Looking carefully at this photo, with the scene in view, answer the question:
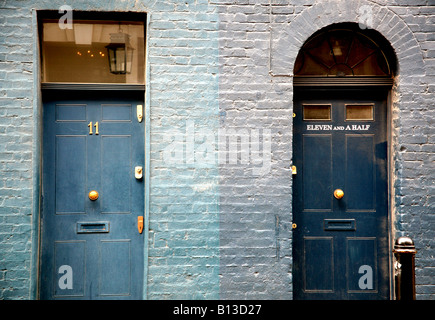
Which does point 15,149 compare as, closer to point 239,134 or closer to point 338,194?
point 239,134

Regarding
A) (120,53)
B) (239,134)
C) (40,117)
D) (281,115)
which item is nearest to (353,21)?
(281,115)

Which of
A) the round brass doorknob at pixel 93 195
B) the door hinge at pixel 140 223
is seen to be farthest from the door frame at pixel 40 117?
the round brass doorknob at pixel 93 195

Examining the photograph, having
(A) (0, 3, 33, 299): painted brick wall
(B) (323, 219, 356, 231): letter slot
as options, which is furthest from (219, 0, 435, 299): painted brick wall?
(A) (0, 3, 33, 299): painted brick wall

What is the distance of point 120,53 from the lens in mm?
4754

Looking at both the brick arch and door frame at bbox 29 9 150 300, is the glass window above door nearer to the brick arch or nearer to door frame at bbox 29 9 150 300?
door frame at bbox 29 9 150 300

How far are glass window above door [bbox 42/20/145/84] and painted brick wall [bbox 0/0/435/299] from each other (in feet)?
0.81

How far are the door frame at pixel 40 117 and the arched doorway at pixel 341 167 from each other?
1.72 meters

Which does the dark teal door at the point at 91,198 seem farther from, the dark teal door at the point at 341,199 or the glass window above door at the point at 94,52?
the dark teal door at the point at 341,199

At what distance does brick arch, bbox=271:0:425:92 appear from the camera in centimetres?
458

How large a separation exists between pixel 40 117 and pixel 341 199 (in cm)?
355

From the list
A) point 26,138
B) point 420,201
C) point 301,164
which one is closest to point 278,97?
point 301,164

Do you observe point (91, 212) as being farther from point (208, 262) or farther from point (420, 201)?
point (420, 201)

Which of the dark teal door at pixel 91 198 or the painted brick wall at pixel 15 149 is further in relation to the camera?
the dark teal door at pixel 91 198

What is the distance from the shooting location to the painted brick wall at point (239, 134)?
4.51m
